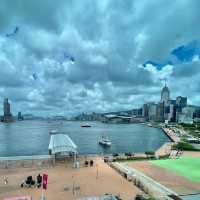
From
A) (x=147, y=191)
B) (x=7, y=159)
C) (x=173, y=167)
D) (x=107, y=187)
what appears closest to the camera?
(x=147, y=191)

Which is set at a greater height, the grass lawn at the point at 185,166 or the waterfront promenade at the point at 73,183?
the grass lawn at the point at 185,166

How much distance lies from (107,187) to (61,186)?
505 centimetres

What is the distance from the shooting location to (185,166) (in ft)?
136

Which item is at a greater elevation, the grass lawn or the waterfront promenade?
the grass lawn

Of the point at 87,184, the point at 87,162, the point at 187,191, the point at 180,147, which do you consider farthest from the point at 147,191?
the point at 180,147

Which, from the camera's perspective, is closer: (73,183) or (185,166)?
(73,183)

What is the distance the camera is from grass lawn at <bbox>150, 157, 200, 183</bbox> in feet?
117

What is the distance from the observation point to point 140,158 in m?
49.4

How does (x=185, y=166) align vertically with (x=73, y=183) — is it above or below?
above

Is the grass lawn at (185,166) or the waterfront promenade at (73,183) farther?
the grass lawn at (185,166)

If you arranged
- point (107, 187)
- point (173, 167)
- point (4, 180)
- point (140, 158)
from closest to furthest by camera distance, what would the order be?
point (107, 187)
point (4, 180)
point (173, 167)
point (140, 158)

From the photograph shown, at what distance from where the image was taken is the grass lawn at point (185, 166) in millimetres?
35625

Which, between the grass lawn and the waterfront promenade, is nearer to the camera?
the waterfront promenade

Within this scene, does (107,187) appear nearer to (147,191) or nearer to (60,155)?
(147,191)
